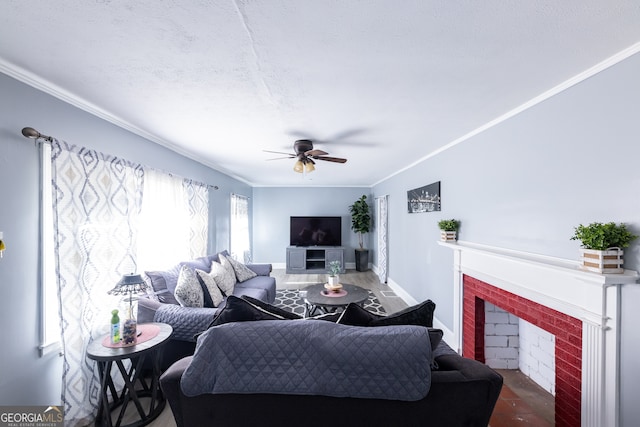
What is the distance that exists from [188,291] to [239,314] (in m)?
1.32

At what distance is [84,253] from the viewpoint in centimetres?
187

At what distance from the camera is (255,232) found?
6887 millimetres

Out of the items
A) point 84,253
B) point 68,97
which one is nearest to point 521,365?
point 84,253

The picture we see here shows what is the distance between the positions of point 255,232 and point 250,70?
5740 millimetres

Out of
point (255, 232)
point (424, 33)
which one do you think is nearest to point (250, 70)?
point (424, 33)

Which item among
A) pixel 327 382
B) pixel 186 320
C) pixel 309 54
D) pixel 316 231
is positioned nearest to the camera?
pixel 327 382

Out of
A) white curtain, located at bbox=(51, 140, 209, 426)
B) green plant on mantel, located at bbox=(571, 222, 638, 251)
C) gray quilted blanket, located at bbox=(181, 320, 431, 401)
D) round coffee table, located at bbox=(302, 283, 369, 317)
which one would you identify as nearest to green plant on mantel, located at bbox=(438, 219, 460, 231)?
round coffee table, located at bbox=(302, 283, 369, 317)

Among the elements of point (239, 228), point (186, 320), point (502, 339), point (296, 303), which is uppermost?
point (239, 228)

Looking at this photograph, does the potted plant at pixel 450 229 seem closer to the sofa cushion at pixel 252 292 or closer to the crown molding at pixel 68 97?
the sofa cushion at pixel 252 292

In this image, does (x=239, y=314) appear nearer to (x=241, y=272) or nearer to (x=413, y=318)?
(x=413, y=318)

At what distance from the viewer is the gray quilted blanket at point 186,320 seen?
2139 millimetres

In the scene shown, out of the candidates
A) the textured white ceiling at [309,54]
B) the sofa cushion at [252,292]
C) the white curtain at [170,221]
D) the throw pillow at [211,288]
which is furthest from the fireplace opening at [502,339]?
the white curtain at [170,221]

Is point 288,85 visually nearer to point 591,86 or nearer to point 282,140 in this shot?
point 282,140

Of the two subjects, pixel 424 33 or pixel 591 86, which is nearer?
pixel 424 33
